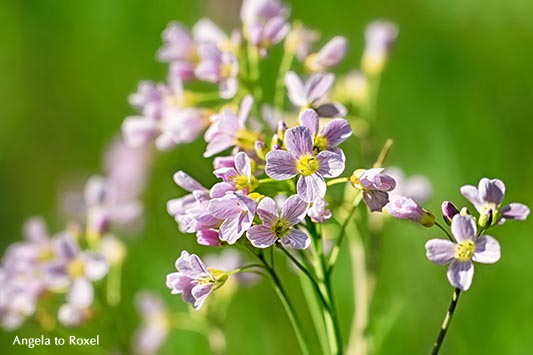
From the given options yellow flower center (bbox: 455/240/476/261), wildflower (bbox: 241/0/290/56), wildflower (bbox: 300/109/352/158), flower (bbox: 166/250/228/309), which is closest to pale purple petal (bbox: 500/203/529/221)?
yellow flower center (bbox: 455/240/476/261)

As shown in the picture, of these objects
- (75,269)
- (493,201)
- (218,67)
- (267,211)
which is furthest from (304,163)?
(75,269)

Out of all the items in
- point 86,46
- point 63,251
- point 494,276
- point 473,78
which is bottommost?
point 494,276

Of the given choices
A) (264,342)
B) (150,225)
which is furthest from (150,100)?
(150,225)

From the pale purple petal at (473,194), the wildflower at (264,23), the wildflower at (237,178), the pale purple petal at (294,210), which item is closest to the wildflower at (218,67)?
the wildflower at (264,23)

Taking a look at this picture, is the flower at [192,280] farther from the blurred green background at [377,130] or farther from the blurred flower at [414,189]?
the blurred flower at [414,189]

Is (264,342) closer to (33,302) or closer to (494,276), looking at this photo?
(494,276)

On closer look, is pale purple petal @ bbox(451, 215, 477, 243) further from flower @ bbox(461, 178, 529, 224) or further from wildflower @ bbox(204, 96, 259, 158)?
wildflower @ bbox(204, 96, 259, 158)

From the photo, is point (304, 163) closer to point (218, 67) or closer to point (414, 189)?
point (218, 67)
